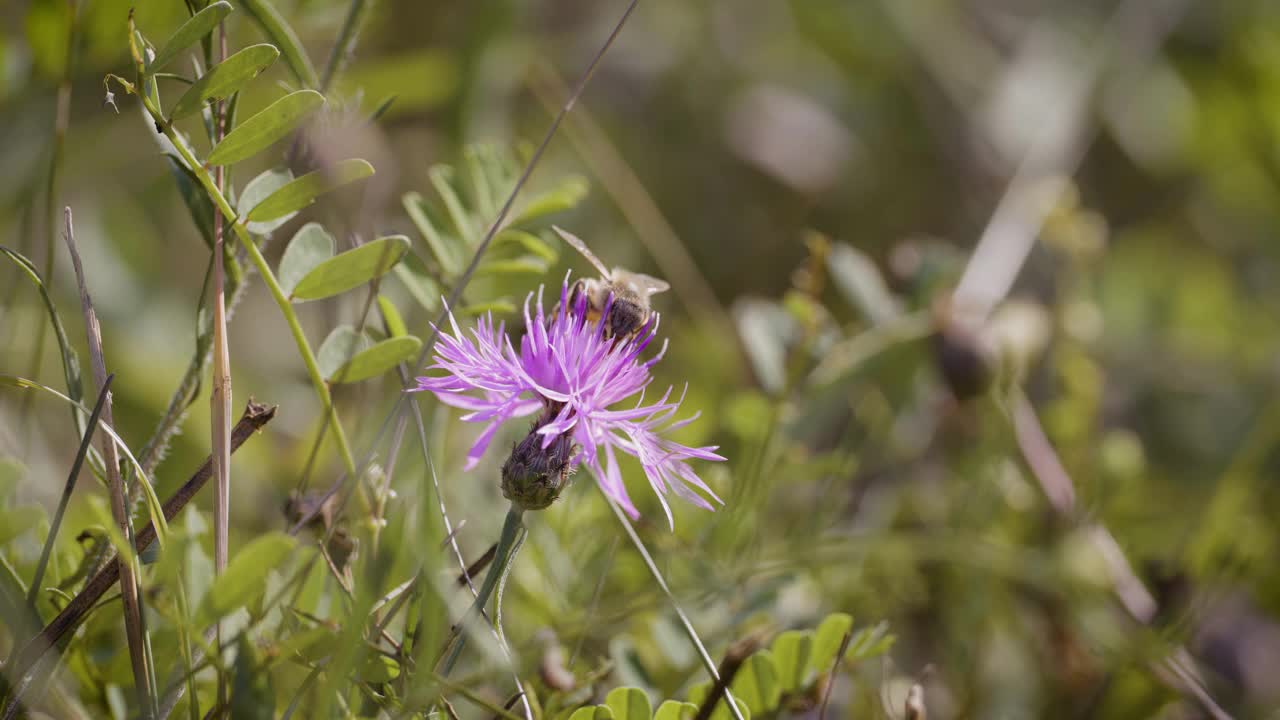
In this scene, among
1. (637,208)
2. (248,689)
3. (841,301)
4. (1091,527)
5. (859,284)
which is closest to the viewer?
(248,689)

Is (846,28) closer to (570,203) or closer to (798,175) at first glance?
(798,175)

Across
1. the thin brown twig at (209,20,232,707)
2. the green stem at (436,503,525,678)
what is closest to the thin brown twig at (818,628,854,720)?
the green stem at (436,503,525,678)

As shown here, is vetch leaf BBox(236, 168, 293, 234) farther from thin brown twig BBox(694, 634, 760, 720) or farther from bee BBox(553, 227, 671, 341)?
thin brown twig BBox(694, 634, 760, 720)

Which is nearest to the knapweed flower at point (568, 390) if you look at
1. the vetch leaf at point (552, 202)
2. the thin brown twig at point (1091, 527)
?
the vetch leaf at point (552, 202)

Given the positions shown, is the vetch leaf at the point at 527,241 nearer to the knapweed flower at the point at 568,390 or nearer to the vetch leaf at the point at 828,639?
the knapweed flower at the point at 568,390

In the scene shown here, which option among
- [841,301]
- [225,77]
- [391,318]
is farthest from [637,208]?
[225,77]

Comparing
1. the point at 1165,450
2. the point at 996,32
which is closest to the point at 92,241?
the point at 1165,450

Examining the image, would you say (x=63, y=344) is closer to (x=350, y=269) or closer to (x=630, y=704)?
(x=350, y=269)

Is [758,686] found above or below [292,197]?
below
